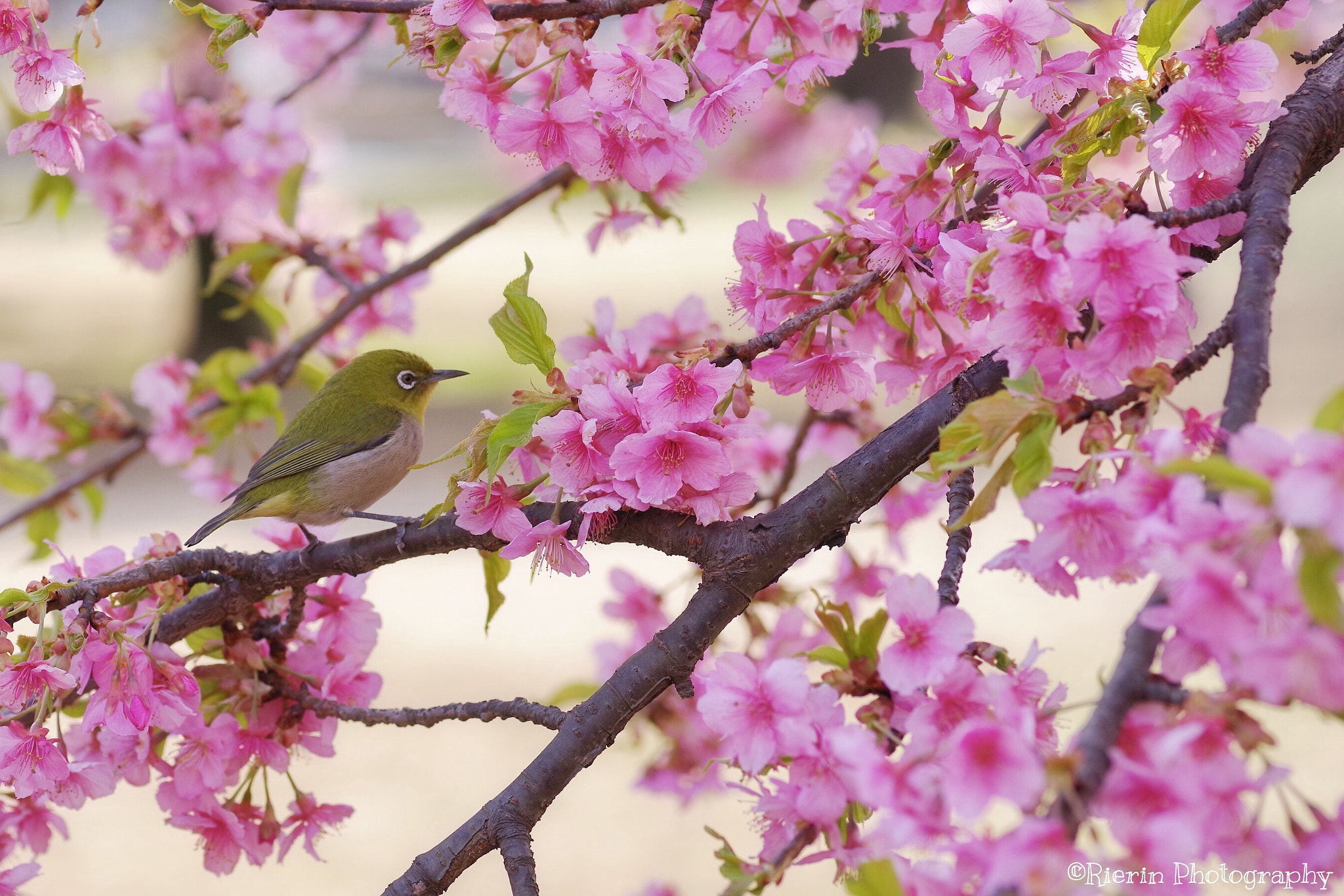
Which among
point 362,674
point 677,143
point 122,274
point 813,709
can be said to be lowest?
point 813,709

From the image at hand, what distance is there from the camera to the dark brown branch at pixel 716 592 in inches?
63.0

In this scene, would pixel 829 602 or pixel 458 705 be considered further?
pixel 458 705

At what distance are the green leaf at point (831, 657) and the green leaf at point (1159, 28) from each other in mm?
884

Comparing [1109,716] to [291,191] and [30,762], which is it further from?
[291,191]

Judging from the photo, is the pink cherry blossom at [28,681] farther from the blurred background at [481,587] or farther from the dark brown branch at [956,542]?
the dark brown branch at [956,542]

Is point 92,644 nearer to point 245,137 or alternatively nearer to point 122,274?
point 245,137

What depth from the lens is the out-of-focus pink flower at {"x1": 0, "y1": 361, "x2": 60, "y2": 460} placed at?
11.0 feet

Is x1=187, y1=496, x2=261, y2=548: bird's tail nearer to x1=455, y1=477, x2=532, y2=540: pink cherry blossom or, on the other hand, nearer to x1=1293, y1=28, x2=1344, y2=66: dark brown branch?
x1=455, y1=477, x2=532, y2=540: pink cherry blossom

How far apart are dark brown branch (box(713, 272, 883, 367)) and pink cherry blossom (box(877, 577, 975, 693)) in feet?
1.57

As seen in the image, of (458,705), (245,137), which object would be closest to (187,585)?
(458,705)

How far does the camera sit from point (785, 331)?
1.61 meters

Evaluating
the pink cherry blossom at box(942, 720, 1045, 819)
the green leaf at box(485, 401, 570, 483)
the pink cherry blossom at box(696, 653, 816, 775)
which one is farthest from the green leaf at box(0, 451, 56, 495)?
the pink cherry blossom at box(942, 720, 1045, 819)

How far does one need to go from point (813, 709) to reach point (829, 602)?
0.22 metres

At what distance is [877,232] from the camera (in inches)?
63.9
